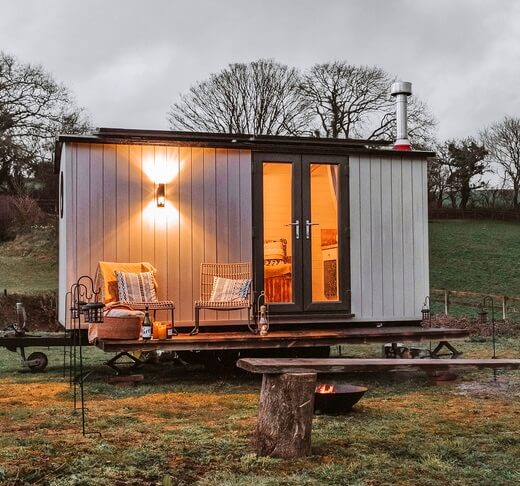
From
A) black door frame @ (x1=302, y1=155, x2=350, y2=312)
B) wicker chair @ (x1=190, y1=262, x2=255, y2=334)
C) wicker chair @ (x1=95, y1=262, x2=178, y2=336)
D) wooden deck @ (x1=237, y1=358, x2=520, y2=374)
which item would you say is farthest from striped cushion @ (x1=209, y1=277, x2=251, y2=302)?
wooden deck @ (x1=237, y1=358, x2=520, y2=374)

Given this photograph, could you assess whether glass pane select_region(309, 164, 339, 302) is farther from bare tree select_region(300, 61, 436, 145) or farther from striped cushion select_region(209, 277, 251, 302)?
bare tree select_region(300, 61, 436, 145)

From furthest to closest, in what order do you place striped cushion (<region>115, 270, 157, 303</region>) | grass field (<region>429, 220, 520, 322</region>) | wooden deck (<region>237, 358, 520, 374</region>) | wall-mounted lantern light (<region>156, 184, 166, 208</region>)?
grass field (<region>429, 220, 520, 322</region>)
wall-mounted lantern light (<region>156, 184, 166, 208</region>)
striped cushion (<region>115, 270, 157, 303</region>)
wooden deck (<region>237, 358, 520, 374</region>)

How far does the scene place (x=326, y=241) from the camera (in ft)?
25.1

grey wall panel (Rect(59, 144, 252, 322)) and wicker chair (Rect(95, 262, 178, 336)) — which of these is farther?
grey wall panel (Rect(59, 144, 252, 322))

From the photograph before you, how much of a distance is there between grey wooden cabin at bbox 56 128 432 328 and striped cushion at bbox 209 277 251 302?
23 cm

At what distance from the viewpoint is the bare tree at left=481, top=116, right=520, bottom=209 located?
2859 centimetres

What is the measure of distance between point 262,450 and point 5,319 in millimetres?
11514

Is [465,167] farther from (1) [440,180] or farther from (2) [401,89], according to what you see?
(2) [401,89]

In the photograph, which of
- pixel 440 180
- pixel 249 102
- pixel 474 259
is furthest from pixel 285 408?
pixel 440 180

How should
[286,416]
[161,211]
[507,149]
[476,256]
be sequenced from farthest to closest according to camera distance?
[507,149]
[476,256]
[161,211]
[286,416]

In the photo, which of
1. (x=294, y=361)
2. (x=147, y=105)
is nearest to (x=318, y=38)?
(x=147, y=105)

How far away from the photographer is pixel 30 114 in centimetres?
2191

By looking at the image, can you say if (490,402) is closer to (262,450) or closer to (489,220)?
(262,450)

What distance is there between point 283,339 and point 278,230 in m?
1.35
